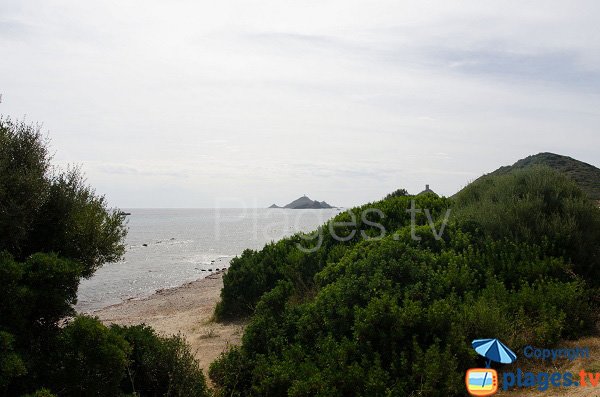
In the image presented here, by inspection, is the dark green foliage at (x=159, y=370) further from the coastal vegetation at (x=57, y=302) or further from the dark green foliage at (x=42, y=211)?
the dark green foliage at (x=42, y=211)

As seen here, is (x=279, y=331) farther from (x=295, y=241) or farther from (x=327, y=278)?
(x=295, y=241)

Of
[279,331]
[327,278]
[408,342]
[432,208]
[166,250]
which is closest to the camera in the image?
[408,342]

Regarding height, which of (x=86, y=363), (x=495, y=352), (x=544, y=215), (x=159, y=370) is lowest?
(x=159, y=370)

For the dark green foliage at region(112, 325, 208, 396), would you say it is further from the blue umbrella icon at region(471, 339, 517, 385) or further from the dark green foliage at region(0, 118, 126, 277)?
the blue umbrella icon at region(471, 339, 517, 385)

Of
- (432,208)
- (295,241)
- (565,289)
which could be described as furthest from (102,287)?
(565,289)

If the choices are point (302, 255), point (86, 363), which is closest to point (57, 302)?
point (86, 363)

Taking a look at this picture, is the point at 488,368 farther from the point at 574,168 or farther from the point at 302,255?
the point at 574,168

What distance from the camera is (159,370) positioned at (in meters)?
7.71

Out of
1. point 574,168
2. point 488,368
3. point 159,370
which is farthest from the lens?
point 574,168

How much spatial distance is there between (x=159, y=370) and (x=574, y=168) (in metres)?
28.3

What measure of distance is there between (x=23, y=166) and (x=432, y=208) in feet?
32.0

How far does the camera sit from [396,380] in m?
6.86

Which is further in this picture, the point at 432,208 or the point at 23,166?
the point at 432,208

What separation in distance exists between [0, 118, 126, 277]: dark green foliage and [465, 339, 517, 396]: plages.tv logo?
5975 mm
